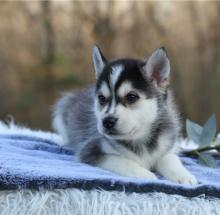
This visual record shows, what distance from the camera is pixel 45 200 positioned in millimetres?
1613

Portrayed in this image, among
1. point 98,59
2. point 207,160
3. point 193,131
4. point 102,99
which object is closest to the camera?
point 102,99

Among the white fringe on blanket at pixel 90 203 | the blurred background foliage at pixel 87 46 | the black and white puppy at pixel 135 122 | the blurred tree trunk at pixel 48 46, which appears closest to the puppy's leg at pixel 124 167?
the black and white puppy at pixel 135 122

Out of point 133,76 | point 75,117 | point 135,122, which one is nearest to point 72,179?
point 135,122

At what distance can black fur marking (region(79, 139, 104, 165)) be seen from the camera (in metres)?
2.10

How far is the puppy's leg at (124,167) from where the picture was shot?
1.89 metres

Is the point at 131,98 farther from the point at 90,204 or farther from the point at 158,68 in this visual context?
the point at 90,204

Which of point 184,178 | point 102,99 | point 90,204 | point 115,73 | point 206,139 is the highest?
point 115,73

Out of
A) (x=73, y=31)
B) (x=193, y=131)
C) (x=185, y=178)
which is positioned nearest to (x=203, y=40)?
(x=73, y=31)

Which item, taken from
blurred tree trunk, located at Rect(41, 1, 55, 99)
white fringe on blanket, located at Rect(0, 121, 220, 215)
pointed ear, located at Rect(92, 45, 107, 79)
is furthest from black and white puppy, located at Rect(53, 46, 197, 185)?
blurred tree trunk, located at Rect(41, 1, 55, 99)

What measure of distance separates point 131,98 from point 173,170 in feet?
1.12

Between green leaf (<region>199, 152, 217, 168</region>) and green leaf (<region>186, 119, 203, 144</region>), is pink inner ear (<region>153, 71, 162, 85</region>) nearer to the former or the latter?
green leaf (<region>186, 119, 203, 144</region>)

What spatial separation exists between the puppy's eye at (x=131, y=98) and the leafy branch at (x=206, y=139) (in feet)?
1.70

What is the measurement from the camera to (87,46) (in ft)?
26.0

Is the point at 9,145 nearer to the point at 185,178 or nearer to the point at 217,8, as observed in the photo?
the point at 185,178
